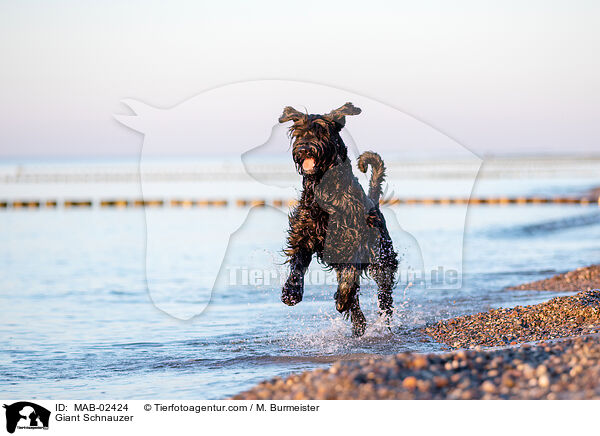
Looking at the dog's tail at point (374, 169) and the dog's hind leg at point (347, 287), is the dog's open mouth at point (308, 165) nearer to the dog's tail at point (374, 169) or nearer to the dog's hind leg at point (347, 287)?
the dog's tail at point (374, 169)

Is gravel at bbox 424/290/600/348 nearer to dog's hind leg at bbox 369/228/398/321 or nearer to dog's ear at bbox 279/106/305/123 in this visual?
dog's hind leg at bbox 369/228/398/321

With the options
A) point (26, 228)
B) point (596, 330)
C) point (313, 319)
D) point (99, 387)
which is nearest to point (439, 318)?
point (313, 319)

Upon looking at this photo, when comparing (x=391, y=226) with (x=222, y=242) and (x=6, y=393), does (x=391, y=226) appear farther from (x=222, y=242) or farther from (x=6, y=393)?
(x=222, y=242)

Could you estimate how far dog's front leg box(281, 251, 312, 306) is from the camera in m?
7.30

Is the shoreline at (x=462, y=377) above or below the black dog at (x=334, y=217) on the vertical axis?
below

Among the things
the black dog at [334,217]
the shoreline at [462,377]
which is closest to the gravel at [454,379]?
the shoreline at [462,377]

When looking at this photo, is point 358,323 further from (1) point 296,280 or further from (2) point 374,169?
(2) point 374,169
